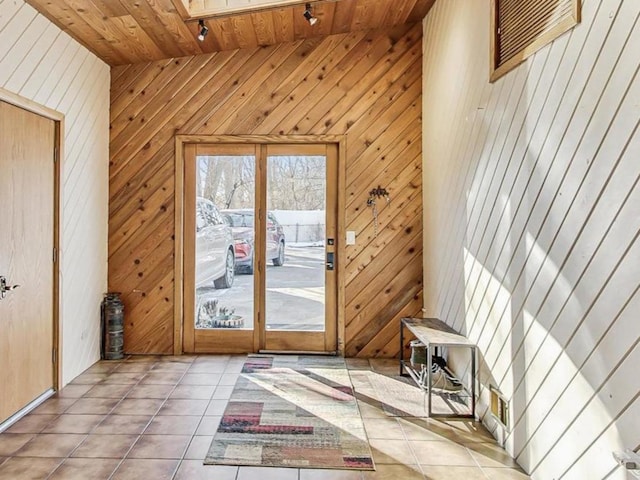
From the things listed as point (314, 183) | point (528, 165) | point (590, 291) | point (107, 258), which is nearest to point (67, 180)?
point (107, 258)

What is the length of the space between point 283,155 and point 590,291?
132 inches

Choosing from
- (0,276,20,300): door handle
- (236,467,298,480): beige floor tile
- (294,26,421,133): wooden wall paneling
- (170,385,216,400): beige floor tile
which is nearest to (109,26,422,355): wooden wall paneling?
(294,26,421,133): wooden wall paneling

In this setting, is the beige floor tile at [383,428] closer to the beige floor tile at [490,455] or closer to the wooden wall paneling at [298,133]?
the beige floor tile at [490,455]

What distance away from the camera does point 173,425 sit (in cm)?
306

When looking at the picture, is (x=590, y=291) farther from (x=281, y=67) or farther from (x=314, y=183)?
(x=281, y=67)

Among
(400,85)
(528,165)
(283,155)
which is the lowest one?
(528,165)

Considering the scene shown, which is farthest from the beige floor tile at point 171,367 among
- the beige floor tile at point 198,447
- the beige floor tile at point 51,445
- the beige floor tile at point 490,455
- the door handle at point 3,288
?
the beige floor tile at point 490,455

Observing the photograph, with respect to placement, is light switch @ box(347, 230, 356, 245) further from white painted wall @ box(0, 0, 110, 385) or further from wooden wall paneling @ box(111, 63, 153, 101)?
wooden wall paneling @ box(111, 63, 153, 101)

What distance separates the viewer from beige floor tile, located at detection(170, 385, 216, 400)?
3.55m

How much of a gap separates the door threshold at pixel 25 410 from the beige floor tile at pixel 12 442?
0.35ft

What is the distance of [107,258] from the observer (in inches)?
183

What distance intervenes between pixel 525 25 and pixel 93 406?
385 cm

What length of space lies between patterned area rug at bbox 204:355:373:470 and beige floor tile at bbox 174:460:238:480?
49 millimetres

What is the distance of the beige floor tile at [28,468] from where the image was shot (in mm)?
2433
